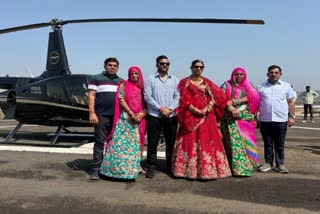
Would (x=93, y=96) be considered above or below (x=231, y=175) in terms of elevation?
above

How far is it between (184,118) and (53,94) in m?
4.74

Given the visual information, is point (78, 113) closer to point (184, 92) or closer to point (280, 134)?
point (184, 92)

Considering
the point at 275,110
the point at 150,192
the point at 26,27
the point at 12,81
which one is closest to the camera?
the point at 150,192

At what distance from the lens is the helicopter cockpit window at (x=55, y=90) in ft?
28.9

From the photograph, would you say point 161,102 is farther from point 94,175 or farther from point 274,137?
point 274,137

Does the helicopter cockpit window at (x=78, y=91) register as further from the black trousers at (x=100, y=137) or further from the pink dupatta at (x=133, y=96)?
the pink dupatta at (x=133, y=96)

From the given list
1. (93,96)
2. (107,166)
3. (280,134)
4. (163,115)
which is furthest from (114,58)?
(280,134)

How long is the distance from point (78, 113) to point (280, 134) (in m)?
5.03

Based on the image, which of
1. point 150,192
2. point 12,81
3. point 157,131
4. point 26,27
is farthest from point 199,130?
point 12,81

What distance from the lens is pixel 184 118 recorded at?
5297 millimetres

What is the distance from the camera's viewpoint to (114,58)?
5.59m

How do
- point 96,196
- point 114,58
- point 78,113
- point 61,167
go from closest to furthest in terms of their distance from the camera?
1. point 96,196
2. point 114,58
3. point 61,167
4. point 78,113

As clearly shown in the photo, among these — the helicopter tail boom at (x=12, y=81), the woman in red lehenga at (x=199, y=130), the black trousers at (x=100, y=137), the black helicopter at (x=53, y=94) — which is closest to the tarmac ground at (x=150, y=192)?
the woman in red lehenga at (x=199, y=130)

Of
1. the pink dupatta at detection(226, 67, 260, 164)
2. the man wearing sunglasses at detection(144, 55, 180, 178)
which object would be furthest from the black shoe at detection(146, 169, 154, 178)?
the pink dupatta at detection(226, 67, 260, 164)
